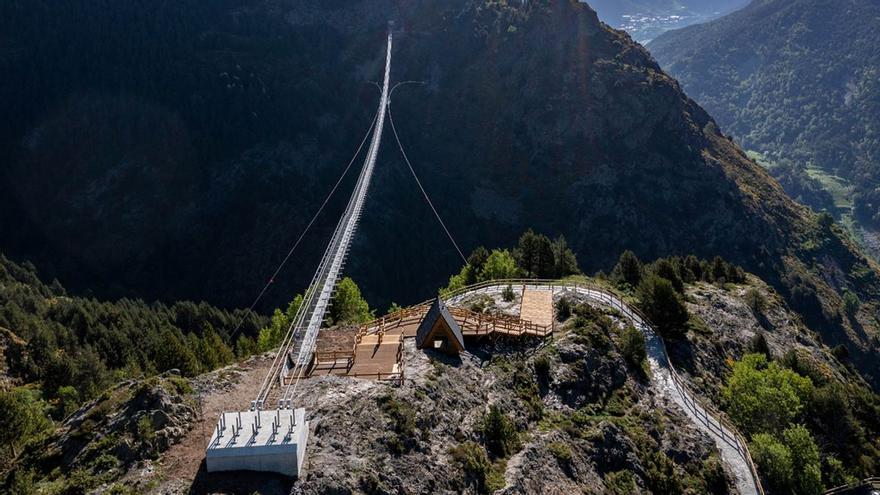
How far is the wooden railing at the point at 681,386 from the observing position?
39.6 metres

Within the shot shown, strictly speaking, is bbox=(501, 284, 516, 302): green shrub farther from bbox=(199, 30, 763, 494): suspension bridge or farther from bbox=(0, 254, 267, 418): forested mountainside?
bbox=(0, 254, 267, 418): forested mountainside

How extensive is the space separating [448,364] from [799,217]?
15690 cm

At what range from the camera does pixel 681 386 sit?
4425 centimetres

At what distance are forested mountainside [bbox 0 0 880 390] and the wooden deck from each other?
72131 millimetres

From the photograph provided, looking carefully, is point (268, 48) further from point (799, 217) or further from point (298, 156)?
point (799, 217)

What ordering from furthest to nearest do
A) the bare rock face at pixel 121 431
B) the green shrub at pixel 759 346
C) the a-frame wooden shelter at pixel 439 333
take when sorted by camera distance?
1. the green shrub at pixel 759 346
2. the a-frame wooden shelter at pixel 439 333
3. the bare rock face at pixel 121 431

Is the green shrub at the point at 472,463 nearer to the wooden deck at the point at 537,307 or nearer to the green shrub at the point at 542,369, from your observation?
the green shrub at the point at 542,369

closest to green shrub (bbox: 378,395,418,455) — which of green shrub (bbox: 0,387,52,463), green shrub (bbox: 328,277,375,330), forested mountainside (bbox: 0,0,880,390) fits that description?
green shrub (bbox: 0,387,52,463)

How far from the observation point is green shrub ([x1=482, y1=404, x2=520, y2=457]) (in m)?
30.0

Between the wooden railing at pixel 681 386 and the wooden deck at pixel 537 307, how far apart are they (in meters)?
4.73

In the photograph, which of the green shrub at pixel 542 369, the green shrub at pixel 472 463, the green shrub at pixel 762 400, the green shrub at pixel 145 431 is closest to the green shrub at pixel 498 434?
the green shrub at pixel 472 463

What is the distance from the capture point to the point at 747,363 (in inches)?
1938

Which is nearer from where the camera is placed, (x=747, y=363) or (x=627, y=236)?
(x=747, y=363)

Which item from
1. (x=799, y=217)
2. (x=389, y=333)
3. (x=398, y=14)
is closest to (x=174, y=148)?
(x=398, y=14)
